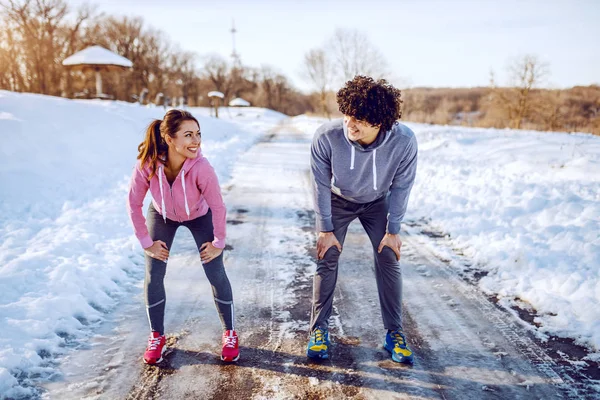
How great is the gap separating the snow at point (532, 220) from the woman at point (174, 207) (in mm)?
2601

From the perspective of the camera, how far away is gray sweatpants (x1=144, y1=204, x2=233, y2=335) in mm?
2734

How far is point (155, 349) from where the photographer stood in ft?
8.97

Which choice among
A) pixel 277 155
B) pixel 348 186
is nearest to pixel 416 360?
pixel 348 186

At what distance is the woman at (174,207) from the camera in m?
2.58

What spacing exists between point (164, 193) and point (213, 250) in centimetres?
50

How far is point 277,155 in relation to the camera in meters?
13.8

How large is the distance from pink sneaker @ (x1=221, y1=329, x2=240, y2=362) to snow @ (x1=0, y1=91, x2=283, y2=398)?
1118mm

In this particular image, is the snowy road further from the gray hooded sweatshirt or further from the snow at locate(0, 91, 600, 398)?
the gray hooded sweatshirt

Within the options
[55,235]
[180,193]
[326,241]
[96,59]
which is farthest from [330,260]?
[96,59]

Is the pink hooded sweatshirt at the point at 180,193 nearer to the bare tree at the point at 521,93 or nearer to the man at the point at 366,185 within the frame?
the man at the point at 366,185

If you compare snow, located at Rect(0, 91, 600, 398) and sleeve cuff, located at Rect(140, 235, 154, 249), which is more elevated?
sleeve cuff, located at Rect(140, 235, 154, 249)

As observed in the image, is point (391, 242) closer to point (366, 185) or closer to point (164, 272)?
point (366, 185)

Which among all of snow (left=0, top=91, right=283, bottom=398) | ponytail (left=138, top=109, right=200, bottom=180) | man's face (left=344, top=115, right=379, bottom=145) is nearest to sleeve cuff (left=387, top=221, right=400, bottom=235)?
man's face (left=344, top=115, right=379, bottom=145)

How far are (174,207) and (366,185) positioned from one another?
1.32 meters
